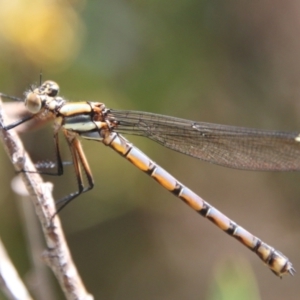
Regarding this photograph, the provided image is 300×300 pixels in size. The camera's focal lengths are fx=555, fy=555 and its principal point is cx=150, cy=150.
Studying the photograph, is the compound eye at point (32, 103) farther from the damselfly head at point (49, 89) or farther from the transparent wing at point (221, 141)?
the transparent wing at point (221, 141)

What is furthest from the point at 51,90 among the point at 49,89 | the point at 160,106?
the point at 160,106

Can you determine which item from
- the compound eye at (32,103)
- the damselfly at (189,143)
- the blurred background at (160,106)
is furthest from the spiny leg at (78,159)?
the blurred background at (160,106)

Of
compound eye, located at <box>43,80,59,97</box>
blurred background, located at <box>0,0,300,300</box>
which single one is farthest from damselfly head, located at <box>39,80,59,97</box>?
blurred background, located at <box>0,0,300,300</box>

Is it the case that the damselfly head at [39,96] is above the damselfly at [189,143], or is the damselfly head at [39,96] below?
below

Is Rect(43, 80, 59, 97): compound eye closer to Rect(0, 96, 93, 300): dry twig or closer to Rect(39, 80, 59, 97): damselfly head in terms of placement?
Rect(39, 80, 59, 97): damselfly head

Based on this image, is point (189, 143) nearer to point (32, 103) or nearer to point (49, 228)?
point (32, 103)

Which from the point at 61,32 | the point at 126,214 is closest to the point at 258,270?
the point at 126,214
